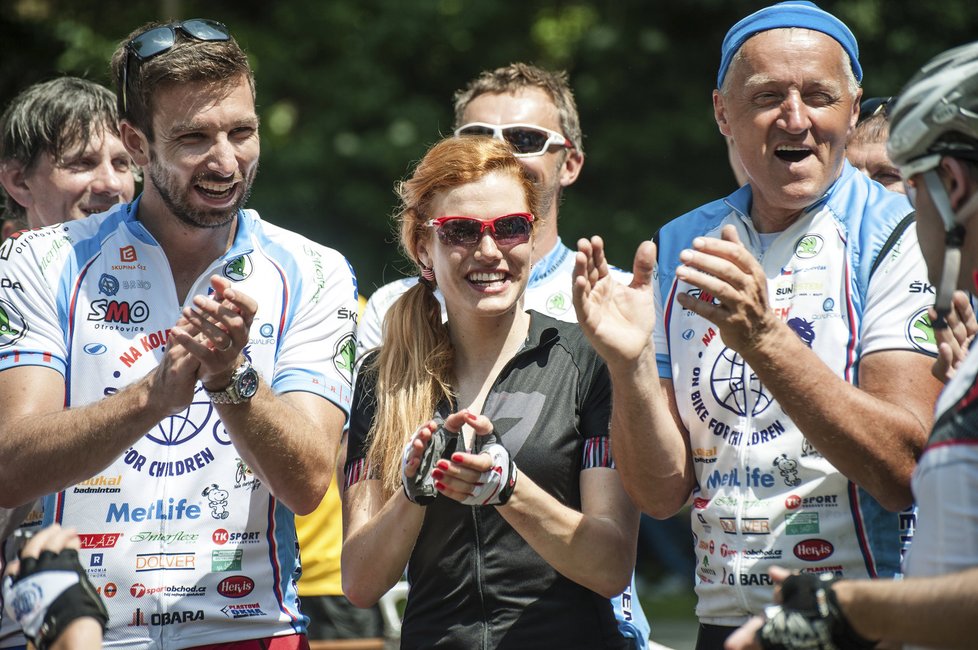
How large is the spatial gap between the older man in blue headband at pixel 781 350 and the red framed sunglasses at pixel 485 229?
413 mm

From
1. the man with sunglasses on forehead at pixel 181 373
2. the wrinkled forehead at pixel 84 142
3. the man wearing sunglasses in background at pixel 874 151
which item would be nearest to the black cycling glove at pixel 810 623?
the man with sunglasses on forehead at pixel 181 373

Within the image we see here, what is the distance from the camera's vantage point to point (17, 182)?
16.6 feet

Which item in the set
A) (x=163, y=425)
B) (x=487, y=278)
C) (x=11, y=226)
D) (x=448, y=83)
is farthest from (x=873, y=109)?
(x=448, y=83)

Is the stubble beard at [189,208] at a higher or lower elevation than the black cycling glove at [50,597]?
higher

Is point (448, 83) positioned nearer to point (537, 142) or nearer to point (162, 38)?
point (537, 142)

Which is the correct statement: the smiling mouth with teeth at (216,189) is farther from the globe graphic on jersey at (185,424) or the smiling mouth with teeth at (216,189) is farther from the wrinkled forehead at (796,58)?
the wrinkled forehead at (796,58)

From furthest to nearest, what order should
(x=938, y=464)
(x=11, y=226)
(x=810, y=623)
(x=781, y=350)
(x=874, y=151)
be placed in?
1. (x=11, y=226)
2. (x=874, y=151)
3. (x=781, y=350)
4. (x=810, y=623)
5. (x=938, y=464)

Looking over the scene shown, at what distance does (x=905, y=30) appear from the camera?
12.1 metres

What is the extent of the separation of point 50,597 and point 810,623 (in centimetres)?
156

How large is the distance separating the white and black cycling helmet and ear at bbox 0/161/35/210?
3.68 meters

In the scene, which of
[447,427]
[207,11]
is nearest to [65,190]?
[447,427]

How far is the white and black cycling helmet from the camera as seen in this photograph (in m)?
2.57

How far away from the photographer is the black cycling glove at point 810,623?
239cm

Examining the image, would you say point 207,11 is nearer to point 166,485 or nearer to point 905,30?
point 905,30
